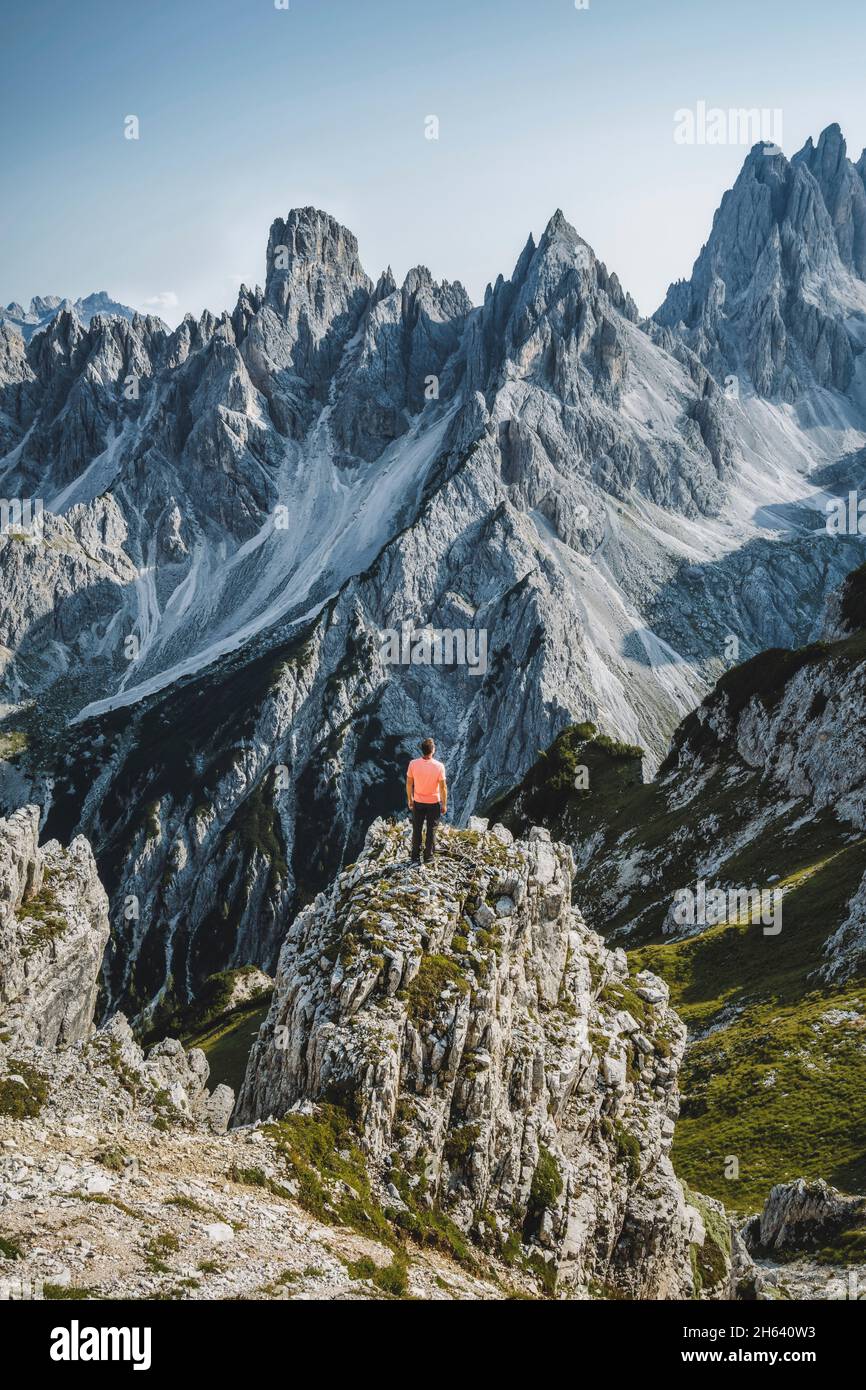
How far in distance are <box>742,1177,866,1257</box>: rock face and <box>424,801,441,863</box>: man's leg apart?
634 inches

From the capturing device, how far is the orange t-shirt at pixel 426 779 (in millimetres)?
→ 24531

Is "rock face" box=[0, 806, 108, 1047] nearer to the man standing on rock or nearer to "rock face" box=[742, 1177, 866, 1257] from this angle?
the man standing on rock

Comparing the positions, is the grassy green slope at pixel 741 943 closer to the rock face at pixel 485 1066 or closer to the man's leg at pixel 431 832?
the rock face at pixel 485 1066

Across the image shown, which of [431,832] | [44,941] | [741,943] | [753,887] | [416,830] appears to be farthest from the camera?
[753,887]

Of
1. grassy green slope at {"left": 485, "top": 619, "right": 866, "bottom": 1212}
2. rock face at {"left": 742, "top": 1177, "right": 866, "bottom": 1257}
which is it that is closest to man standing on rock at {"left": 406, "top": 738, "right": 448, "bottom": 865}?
rock face at {"left": 742, "top": 1177, "right": 866, "bottom": 1257}

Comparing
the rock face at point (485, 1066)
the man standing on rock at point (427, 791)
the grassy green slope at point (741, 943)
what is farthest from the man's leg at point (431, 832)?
the grassy green slope at point (741, 943)

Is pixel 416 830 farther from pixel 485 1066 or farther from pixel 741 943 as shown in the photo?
pixel 741 943

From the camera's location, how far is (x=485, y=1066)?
23.3m

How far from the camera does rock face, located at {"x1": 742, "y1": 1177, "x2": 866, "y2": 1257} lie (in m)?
28.0

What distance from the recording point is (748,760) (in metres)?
74.8

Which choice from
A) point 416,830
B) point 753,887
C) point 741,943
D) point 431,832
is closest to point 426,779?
point 431,832

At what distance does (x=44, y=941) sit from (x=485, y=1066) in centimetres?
3395

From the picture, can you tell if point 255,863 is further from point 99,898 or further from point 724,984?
point 724,984
